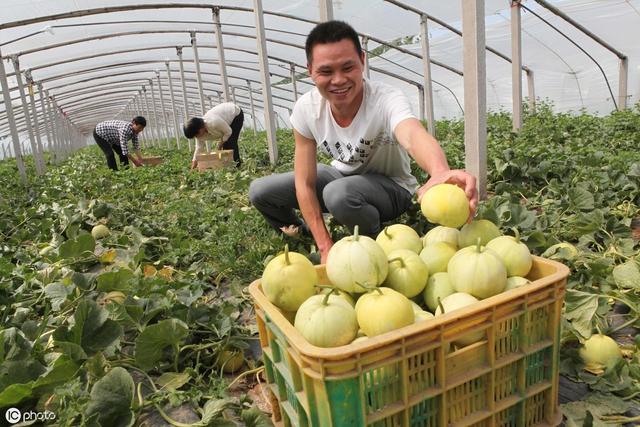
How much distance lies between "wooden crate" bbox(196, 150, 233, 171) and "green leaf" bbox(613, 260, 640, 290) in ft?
20.0

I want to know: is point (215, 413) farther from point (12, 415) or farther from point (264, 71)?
point (264, 71)

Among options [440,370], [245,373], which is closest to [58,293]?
[245,373]

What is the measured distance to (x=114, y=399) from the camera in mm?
1518

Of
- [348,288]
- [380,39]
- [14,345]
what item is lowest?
[14,345]

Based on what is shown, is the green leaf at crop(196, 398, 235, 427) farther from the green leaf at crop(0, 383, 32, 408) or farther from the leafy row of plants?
the green leaf at crop(0, 383, 32, 408)

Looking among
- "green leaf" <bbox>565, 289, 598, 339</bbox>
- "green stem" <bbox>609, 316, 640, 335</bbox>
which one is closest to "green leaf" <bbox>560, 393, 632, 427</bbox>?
"green leaf" <bbox>565, 289, 598, 339</bbox>

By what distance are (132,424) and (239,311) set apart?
3.03 feet

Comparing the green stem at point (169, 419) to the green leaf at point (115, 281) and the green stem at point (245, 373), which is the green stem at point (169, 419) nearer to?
the green stem at point (245, 373)

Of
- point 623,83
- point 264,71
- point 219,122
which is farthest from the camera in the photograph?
point 623,83

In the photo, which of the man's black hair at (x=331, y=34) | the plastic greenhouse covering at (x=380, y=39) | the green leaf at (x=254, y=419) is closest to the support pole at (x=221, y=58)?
the plastic greenhouse covering at (x=380, y=39)

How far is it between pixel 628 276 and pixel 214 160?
630 cm

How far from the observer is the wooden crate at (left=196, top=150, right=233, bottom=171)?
738 cm

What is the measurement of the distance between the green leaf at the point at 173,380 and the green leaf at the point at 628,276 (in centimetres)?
177

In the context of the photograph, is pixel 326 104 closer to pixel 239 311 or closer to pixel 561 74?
pixel 239 311
